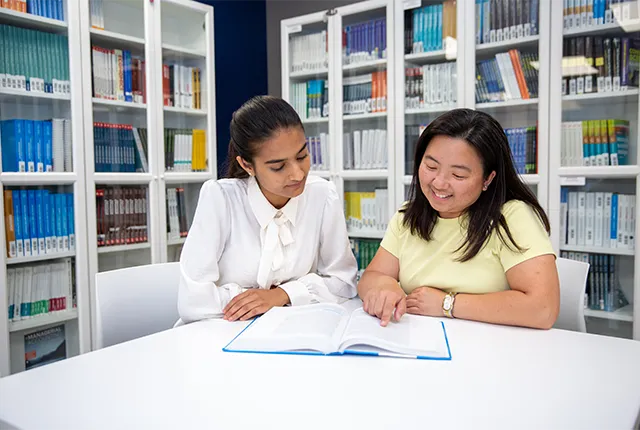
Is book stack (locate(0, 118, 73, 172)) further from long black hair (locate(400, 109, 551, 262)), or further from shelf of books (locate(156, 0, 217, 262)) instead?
long black hair (locate(400, 109, 551, 262))

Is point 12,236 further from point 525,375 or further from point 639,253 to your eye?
point 639,253

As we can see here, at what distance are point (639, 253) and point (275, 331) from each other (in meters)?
2.01

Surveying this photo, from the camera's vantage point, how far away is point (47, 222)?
8.39ft

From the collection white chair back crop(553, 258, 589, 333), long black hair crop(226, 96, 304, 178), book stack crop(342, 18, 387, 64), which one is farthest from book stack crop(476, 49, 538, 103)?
long black hair crop(226, 96, 304, 178)

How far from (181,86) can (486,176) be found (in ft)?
7.49

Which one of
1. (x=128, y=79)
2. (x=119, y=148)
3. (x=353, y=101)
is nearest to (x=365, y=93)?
(x=353, y=101)

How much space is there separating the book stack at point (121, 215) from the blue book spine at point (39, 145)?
0.31 m

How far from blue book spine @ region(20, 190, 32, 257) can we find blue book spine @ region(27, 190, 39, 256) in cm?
1

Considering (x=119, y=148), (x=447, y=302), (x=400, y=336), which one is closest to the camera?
(x=400, y=336)

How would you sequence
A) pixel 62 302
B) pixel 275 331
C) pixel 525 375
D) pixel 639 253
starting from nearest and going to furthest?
pixel 525 375, pixel 275 331, pixel 639 253, pixel 62 302

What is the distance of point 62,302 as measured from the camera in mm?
2645

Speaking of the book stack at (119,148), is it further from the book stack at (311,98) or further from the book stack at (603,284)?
the book stack at (603,284)

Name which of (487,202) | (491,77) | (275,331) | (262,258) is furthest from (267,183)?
(491,77)

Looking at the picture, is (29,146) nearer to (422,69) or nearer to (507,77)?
(422,69)
